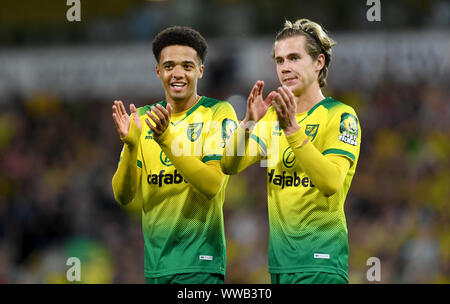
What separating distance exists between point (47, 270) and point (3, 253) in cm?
91

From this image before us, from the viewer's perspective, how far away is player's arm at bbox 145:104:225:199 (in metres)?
4.97

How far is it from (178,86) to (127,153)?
1.99 ft

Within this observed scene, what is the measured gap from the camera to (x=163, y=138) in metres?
5.01

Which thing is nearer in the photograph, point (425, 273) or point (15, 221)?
point (425, 273)

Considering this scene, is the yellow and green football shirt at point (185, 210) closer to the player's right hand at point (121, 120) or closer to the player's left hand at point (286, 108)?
the player's right hand at point (121, 120)

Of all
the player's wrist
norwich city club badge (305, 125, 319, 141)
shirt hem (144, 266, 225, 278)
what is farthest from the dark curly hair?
shirt hem (144, 266, 225, 278)

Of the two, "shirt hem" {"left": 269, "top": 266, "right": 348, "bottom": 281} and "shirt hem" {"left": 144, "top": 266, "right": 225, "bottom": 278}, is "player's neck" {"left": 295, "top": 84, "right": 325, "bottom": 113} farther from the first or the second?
"shirt hem" {"left": 144, "top": 266, "right": 225, "bottom": 278}

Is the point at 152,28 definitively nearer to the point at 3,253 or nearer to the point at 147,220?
the point at 3,253

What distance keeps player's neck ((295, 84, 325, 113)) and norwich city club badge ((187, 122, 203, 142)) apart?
0.74 m

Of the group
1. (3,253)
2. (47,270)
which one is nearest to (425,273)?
(47,270)

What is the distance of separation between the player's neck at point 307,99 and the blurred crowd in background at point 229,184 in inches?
213

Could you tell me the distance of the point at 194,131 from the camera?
17.8ft

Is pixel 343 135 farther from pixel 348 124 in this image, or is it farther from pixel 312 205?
pixel 312 205

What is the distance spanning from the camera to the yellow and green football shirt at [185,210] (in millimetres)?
5246
